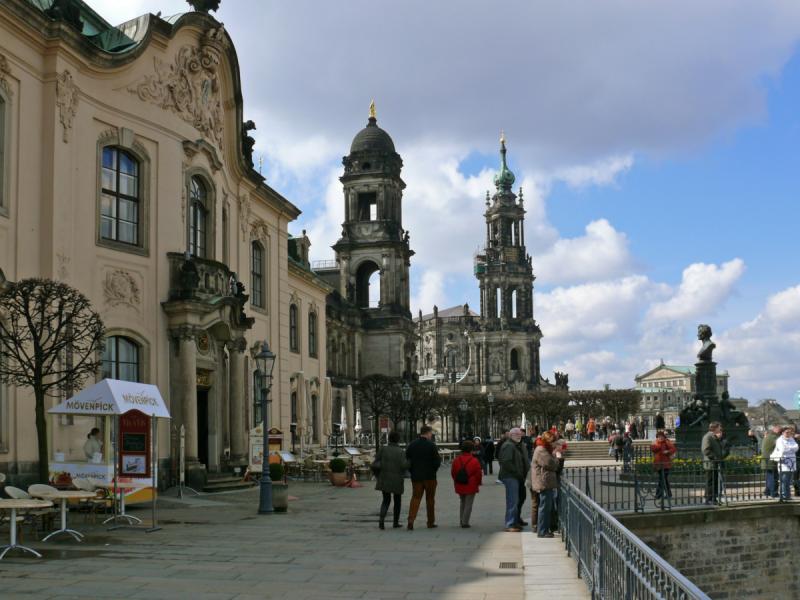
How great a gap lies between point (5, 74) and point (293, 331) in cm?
2448

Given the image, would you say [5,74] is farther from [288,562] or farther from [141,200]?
[288,562]

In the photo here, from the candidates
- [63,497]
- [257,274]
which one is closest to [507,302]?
[257,274]

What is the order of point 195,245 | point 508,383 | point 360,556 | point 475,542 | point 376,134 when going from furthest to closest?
point 508,383 → point 376,134 → point 195,245 → point 475,542 → point 360,556

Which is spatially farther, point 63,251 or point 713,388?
point 713,388

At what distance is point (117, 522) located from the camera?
700 inches

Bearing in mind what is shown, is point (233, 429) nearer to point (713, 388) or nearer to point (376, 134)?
point (713, 388)

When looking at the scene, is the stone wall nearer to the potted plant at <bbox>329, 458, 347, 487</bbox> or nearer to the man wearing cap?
the man wearing cap

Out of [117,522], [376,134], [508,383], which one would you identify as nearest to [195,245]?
[117,522]

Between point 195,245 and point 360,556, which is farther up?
point 195,245

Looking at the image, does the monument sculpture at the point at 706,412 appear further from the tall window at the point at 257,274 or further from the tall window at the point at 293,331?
the tall window at the point at 293,331

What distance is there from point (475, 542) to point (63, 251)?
12112 mm

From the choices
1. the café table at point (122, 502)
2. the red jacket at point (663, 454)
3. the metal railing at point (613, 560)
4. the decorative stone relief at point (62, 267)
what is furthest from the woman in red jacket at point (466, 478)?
the decorative stone relief at point (62, 267)

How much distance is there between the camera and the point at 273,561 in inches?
514

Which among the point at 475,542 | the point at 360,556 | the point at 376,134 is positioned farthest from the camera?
the point at 376,134
